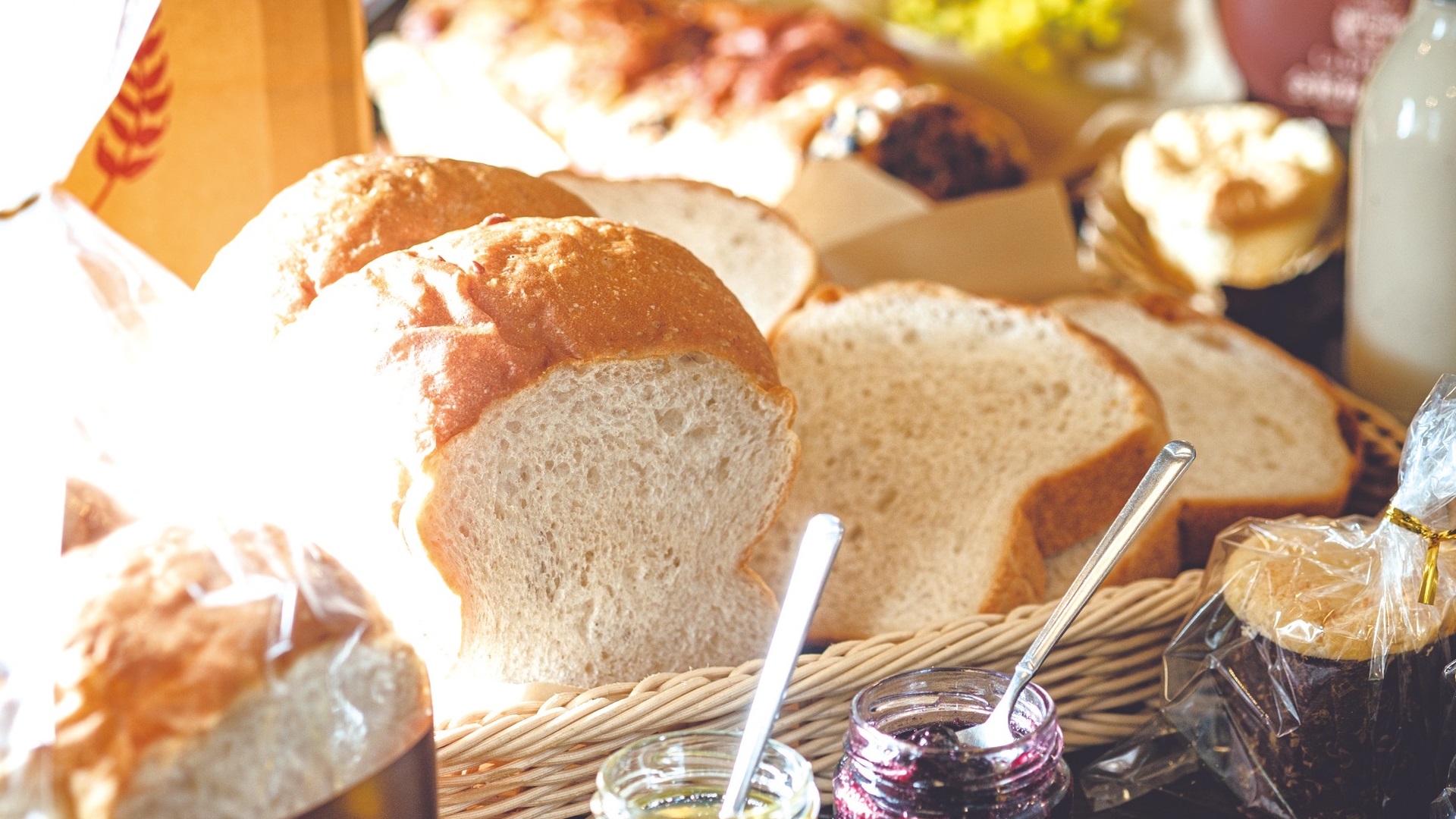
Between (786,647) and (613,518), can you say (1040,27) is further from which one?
(786,647)

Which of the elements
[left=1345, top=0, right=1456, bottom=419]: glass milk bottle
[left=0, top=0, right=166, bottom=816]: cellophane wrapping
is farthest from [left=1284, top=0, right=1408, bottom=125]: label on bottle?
[left=0, top=0, right=166, bottom=816]: cellophane wrapping

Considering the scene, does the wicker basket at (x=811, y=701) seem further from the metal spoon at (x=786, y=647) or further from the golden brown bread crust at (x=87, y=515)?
the golden brown bread crust at (x=87, y=515)

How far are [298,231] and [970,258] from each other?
4.08 feet

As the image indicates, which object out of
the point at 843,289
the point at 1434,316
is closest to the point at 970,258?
the point at 843,289

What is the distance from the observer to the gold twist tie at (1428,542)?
119 centimetres

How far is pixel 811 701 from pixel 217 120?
130 centimetres

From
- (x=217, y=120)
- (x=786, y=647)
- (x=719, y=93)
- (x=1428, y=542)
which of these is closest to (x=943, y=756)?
(x=786, y=647)

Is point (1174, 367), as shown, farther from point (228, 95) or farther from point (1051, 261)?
point (228, 95)

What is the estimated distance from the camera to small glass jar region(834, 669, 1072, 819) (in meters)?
1.02

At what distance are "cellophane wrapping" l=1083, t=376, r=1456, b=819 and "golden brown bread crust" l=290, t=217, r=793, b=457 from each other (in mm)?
540

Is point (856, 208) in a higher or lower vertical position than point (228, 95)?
lower

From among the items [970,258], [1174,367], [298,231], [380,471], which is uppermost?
[298,231]

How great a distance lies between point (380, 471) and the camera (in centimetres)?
124

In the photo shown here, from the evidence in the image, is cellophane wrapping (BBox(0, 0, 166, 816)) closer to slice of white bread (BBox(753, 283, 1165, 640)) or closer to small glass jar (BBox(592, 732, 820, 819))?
small glass jar (BBox(592, 732, 820, 819))
